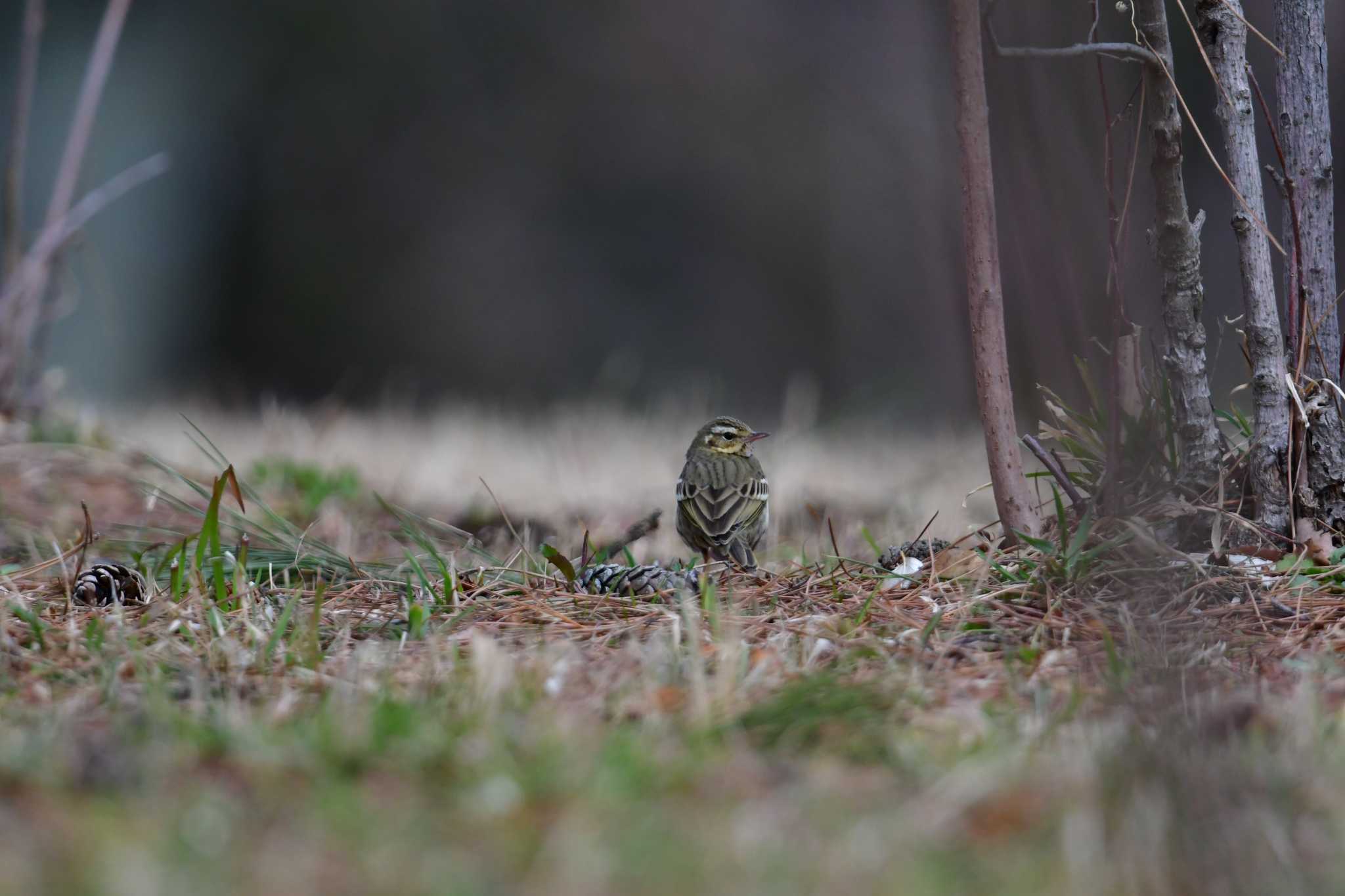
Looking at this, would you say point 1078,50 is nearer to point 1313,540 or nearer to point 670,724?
point 1313,540

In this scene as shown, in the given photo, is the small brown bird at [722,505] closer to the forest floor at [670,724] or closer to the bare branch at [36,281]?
the forest floor at [670,724]

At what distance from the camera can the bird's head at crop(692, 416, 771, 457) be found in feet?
14.4

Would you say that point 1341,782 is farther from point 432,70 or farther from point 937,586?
point 432,70

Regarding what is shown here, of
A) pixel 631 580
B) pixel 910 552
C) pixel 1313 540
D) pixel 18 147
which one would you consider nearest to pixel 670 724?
pixel 631 580

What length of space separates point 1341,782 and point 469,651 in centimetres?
142

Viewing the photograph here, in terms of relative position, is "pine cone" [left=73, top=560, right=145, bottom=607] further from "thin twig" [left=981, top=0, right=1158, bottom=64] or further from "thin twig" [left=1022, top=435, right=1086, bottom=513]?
"thin twig" [left=981, top=0, right=1158, bottom=64]

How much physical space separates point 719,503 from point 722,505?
0.05 ft

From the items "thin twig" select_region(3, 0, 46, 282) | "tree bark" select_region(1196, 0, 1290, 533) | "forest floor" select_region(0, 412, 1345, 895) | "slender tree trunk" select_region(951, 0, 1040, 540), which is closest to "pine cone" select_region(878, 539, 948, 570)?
"forest floor" select_region(0, 412, 1345, 895)

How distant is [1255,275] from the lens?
2855 mm

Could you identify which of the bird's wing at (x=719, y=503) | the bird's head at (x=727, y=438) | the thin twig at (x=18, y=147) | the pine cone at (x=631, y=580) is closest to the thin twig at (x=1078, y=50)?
the pine cone at (x=631, y=580)

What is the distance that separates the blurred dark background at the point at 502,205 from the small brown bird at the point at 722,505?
276 inches

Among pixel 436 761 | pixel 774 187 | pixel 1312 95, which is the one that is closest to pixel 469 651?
pixel 436 761

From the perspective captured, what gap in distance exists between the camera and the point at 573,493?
17.0 feet

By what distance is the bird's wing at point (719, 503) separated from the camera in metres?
3.65
